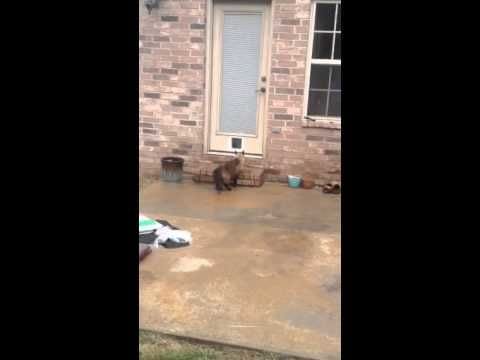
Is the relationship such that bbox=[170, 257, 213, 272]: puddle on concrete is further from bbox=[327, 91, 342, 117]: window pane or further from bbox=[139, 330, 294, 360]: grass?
bbox=[327, 91, 342, 117]: window pane

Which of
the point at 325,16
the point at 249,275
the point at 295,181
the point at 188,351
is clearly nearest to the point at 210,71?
the point at 325,16

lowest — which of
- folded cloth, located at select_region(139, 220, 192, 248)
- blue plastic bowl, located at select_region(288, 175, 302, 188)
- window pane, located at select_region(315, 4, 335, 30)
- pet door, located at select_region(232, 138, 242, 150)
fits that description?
folded cloth, located at select_region(139, 220, 192, 248)

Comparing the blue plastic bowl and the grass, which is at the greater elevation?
the blue plastic bowl

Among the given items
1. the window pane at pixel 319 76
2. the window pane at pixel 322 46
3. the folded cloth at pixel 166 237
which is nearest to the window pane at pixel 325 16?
the window pane at pixel 322 46

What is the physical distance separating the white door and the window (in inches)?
23.8

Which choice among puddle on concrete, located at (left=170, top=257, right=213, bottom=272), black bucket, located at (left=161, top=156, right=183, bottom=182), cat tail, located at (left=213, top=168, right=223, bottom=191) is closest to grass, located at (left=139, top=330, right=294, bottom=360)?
puddle on concrete, located at (left=170, top=257, right=213, bottom=272)

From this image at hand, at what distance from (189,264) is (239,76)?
321cm

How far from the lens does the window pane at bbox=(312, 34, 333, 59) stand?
211 inches

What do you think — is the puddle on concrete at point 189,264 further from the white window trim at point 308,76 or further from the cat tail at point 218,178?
the white window trim at point 308,76

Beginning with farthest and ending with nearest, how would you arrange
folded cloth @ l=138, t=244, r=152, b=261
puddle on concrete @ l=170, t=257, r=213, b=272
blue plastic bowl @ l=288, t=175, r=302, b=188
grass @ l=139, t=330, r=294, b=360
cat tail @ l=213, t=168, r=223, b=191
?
blue plastic bowl @ l=288, t=175, r=302, b=188
cat tail @ l=213, t=168, r=223, b=191
folded cloth @ l=138, t=244, r=152, b=261
puddle on concrete @ l=170, t=257, r=213, b=272
grass @ l=139, t=330, r=294, b=360
